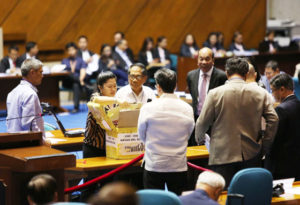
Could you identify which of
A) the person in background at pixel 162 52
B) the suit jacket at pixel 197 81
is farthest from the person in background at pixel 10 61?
the suit jacket at pixel 197 81

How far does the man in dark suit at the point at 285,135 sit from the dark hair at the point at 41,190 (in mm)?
2284

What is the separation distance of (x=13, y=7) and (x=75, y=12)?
61.0 inches

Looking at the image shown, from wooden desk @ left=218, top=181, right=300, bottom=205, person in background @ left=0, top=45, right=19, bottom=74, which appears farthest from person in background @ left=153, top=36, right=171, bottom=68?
wooden desk @ left=218, top=181, right=300, bottom=205

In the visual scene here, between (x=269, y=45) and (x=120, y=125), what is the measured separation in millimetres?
11289

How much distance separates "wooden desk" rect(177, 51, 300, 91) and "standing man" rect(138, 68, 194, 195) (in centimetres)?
853

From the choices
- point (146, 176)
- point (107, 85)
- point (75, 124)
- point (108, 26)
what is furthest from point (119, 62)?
point (146, 176)

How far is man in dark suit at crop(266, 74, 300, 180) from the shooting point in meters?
4.94

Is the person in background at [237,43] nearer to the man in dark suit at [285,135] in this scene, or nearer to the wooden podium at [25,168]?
the man in dark suit at [285,135]

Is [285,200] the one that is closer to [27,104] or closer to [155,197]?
[155,197]

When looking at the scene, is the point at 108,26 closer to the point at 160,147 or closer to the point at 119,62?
the point at 119,62

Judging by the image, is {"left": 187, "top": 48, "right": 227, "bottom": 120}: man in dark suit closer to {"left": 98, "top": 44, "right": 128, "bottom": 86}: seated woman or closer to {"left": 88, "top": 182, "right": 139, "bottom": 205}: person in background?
{"left": 88, "top": 182, "right": 139, "bottom": 205}: person in background

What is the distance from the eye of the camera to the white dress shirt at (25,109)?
16.5 feet

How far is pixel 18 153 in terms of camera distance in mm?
3941

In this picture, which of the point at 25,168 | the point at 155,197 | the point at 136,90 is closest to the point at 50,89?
the point at 136,90
